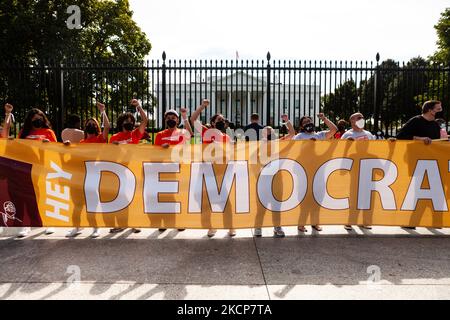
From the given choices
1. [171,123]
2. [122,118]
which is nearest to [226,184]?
[171,123]

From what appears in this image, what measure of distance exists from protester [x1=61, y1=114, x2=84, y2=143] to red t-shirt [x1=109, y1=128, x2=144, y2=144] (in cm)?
69

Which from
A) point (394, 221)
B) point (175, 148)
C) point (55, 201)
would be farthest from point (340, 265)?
point (55, 201)

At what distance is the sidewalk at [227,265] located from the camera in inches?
139

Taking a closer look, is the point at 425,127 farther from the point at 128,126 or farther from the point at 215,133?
the point at 128,126

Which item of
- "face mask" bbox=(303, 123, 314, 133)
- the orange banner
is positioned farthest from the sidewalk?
"face mask" bbox=(303, 123, 314, 133)

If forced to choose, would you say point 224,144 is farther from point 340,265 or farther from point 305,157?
point 340,265

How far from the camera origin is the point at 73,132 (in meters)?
6.02

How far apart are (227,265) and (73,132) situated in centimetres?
340

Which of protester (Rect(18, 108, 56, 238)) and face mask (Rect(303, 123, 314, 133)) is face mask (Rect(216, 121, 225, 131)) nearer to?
face mask (Rect(303, 123, 314, 133))

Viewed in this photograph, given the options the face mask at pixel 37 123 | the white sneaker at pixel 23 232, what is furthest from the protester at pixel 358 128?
the white sneaker at pixel 23 232

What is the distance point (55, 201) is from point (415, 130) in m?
5.29

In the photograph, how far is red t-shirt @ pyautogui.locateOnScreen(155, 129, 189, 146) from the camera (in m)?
5.47

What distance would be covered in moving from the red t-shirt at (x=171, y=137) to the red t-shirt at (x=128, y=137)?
0.48 metres

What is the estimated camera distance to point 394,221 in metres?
5.25
